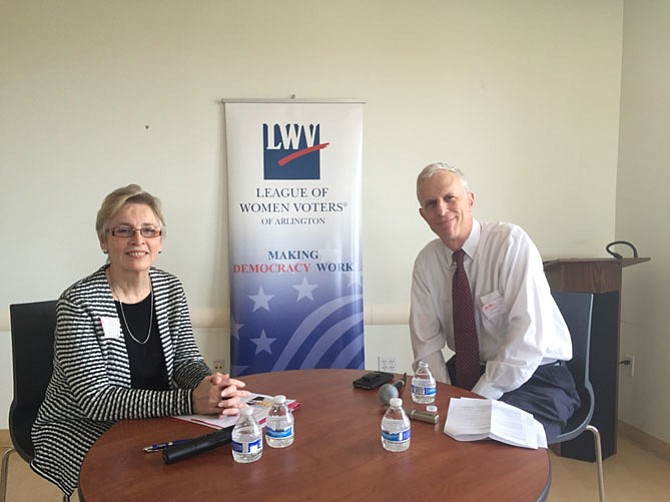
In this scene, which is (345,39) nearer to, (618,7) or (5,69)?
(618,7)

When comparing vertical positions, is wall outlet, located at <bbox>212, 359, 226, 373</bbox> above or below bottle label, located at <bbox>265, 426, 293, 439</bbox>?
below

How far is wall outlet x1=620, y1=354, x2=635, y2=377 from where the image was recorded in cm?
307

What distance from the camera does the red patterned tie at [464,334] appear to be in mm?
2012

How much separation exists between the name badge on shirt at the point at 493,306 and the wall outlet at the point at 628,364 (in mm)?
1631

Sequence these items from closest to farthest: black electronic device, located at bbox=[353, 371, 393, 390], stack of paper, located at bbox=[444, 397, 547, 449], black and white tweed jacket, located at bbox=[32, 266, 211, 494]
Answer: stack of paper, located at bbox=[444, 397, 547, 449] → black and white tweed jacket, located at bbox=[32, 266, 211, 494] → black electronic device, located at bbox=[353, 371, 393, 390]

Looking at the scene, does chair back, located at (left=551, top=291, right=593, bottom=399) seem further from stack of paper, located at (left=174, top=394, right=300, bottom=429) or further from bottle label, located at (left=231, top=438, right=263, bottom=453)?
bottle label, located at (left=231, top=438, right=263, bottom=453)

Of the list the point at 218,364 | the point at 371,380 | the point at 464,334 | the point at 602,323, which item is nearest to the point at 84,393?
the point at 371,380

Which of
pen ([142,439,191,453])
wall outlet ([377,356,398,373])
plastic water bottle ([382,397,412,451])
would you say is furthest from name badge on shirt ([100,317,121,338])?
wall outlet ([377,356,398,373])

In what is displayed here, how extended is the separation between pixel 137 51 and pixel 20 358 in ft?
6.24

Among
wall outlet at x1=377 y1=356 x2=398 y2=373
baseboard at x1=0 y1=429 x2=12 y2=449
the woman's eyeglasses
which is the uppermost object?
the woman's eyeglasses

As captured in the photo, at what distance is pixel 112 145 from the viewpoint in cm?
302

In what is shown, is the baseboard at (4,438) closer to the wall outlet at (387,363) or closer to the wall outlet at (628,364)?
the wall outlet at (387,363)

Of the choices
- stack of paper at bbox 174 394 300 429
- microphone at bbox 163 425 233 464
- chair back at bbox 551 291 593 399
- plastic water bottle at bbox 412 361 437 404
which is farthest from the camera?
chair back at bbox 551 291 593 399

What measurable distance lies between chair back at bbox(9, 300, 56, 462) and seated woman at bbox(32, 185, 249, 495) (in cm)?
46
